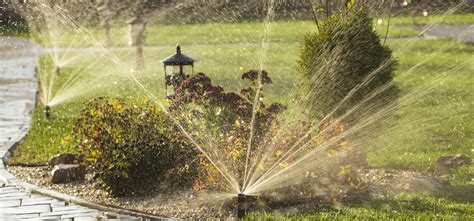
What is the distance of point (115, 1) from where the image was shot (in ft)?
119

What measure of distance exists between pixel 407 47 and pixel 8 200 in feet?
53.8

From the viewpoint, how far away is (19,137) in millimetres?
11555

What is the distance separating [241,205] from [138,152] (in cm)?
170

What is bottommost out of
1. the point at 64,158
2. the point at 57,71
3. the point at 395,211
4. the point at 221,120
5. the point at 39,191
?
the point at 395,211

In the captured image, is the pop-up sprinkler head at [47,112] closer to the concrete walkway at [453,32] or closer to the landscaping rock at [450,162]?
the landscaping rock at [450,162]

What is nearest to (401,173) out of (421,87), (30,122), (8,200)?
(8,200)

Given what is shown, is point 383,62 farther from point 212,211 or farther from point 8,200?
point 8,200

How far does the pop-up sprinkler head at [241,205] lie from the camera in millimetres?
6906

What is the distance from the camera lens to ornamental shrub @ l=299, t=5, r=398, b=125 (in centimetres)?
886

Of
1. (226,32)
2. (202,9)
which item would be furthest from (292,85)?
(202,9)

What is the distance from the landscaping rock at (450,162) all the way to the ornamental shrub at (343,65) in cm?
93

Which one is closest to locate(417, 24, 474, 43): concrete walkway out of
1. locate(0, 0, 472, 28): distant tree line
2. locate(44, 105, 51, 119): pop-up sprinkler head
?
locate(0, 0, 472, 28): distant tree line

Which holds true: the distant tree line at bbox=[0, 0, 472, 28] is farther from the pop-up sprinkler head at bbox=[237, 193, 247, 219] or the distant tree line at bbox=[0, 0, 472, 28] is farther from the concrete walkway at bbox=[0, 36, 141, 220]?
the pop-up sprinkler head at bbox=[237, 193, 247, 219]

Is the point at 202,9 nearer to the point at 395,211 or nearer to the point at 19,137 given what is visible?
the point at 19,137
